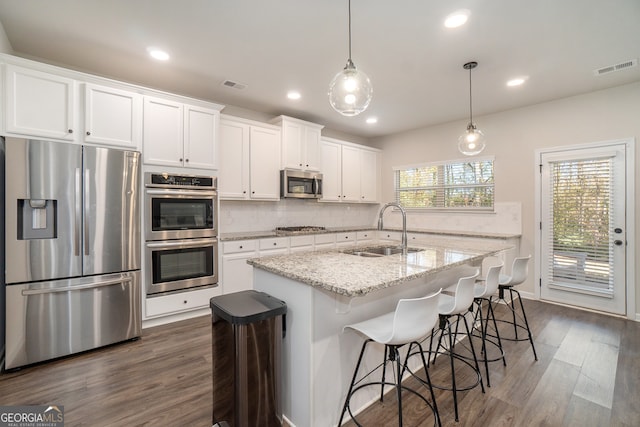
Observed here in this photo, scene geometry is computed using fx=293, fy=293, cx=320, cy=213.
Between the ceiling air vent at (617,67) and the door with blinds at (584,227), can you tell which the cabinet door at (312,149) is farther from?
the ceiling air vent at (617,67)

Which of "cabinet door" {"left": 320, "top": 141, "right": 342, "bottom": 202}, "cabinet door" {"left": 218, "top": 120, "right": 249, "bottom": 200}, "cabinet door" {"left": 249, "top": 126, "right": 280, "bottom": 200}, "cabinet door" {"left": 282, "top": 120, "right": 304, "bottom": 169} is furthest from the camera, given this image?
"cabinet door" {"left": 320, "top": 141, "right": 342, "bottom": 202}

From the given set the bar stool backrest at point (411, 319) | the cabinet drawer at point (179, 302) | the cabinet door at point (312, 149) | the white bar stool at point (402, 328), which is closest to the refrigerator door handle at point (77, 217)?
the cabinet drawer at point (179, 302)

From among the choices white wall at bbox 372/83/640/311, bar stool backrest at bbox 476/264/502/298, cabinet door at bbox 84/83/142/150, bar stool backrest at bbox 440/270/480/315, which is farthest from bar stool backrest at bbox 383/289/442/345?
white wall at bbox 372/83/640/311

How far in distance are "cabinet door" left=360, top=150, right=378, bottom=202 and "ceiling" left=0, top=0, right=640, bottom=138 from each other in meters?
1.95

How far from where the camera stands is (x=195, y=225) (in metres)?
3.33

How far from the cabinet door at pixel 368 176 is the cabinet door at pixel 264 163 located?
6.39ft

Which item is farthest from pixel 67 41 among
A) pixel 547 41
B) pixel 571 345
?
pixel 571 345

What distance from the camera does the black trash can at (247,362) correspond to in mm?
1486

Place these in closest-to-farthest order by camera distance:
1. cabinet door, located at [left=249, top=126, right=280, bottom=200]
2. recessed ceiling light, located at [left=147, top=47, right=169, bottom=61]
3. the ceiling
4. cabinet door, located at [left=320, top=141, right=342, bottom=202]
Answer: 1. the ceiling
2. recessed ceiling light, located at [left=147, top=47, right=169, bottom=61]
3. cabinet door, located at [left=249, top=126, right=280, bottom=200]
4. cabinet door, located at [left=320, top=141, right=342, bottom=202]

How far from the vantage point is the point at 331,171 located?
203 inches

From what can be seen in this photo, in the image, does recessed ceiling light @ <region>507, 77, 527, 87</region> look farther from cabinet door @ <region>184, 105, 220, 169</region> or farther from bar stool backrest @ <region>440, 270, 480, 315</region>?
cabinet door @ <region>184, 105, 220, 169</region>

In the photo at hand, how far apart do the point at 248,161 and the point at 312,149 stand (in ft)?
3.71

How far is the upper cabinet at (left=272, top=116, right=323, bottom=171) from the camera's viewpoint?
14.4 ft

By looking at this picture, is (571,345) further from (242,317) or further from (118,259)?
(118,259)
